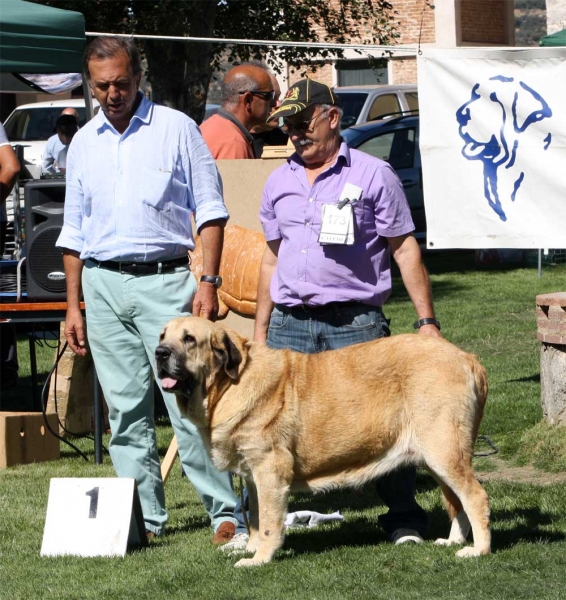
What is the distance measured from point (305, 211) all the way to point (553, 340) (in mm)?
2985

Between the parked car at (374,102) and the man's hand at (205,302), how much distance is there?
55.0 feet

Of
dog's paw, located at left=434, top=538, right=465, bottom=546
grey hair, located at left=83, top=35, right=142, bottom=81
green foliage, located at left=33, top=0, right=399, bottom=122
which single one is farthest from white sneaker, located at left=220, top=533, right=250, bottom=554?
green foliage, located at left=33, top=0, right=399, bottom=122

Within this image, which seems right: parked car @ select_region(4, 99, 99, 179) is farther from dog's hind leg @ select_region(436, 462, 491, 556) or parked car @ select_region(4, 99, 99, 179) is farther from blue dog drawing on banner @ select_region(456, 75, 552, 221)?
dog's hind leg @ select_region(436, 462, 491, 556)

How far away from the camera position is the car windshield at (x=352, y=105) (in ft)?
71.5

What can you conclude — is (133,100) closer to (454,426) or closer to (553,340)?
(454,426)

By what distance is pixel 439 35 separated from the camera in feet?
107

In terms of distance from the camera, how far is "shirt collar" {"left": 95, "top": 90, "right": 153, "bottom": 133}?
538 centimetres

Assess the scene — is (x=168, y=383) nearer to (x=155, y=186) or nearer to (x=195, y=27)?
(x=155, y=186)

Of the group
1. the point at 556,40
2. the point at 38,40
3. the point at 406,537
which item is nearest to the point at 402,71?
the point at 556,40

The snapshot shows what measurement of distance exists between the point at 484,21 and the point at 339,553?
3112 cm

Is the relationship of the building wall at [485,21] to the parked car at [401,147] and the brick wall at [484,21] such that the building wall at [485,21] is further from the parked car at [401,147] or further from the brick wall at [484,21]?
the parked car at [401,147]

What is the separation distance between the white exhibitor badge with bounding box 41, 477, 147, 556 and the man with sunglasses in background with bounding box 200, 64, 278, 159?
9.10 feet

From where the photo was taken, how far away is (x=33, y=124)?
70.6 ft

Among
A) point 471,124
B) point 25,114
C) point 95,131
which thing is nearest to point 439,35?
point 25,114
